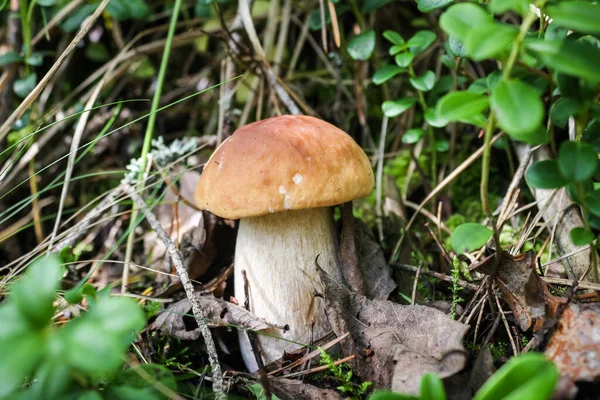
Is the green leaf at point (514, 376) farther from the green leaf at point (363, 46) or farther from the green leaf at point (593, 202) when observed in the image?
the green leaf at point (363, 46)

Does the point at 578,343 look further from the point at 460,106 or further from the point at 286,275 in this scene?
the point at 286,275

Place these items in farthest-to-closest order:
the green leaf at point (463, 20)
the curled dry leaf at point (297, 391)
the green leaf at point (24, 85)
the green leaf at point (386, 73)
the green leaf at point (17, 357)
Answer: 1. the green leaf at point (24, 85)
2. the green leaf at point (386, 73)
3. the curled dry leaf at point (297, 391)
4. the green leaf at point (463, 20)
5. the green leaf at point (17, 357)

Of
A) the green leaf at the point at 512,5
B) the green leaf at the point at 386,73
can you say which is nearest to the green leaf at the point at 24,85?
the green leaf at the point at 386,73

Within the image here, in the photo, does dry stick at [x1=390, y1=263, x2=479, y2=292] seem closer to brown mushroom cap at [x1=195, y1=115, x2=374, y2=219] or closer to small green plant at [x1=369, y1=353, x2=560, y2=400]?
brown mushroom cap at [x1=195, y1=115, x2=374, y2=219]

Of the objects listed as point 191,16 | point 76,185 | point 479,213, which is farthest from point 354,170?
point 191,16

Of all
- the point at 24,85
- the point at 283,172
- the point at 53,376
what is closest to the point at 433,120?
the point at 283,172

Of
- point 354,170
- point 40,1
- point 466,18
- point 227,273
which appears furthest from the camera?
point 40,1

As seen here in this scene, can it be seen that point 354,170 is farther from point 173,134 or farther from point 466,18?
point 173,134
